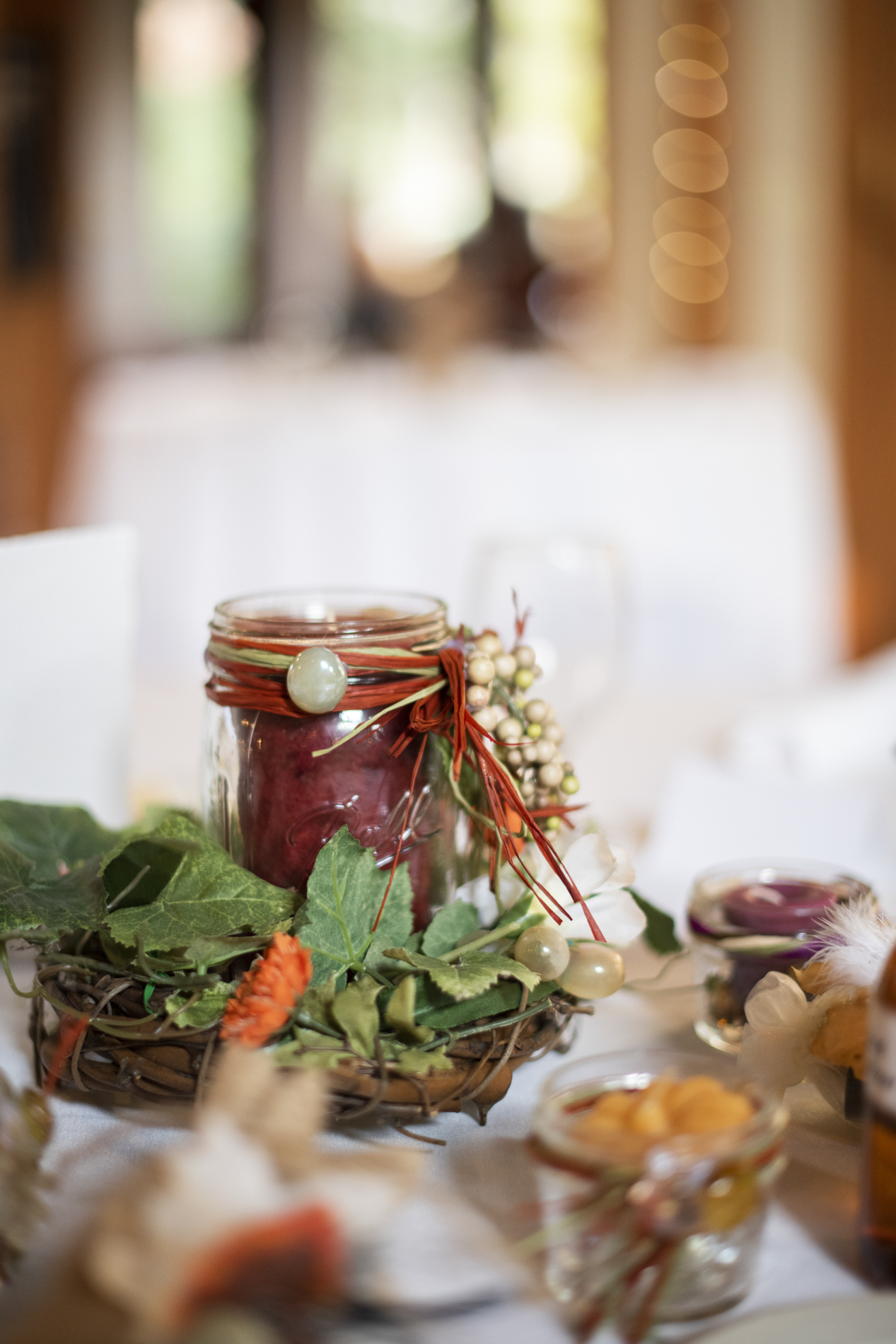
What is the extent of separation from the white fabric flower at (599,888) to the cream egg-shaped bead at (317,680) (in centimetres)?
11

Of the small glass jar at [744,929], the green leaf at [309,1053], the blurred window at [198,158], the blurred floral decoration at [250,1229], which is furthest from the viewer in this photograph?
the blurred window at [198,158]

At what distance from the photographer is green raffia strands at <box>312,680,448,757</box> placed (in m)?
0.45


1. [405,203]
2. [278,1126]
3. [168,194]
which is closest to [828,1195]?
[278,1126]

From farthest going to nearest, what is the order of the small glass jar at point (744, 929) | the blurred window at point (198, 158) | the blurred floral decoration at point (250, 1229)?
the blurred window at point (198, 158), the small glass jar at point (744, 929), the blurred floral decoration at point (250, 1229)

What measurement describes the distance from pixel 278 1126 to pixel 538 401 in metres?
2.60

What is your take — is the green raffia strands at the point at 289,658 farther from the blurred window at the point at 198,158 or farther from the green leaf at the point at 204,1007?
the blurred window at the point at 198,158

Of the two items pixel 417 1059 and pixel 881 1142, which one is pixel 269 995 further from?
pixel 881 1142

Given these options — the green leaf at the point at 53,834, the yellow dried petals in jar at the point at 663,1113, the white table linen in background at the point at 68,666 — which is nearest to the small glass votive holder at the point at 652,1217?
the yellow dried petals in jar at the point at 663,1113

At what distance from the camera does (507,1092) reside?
46 cm

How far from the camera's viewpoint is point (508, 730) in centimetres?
47

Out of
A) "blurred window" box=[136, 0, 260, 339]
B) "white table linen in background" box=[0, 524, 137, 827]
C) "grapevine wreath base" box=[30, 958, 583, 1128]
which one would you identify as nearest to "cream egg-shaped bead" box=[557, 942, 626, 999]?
"grapevine wreath base" box=[30, 958, 583, 1128]

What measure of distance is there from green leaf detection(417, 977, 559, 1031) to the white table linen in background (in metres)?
0.28

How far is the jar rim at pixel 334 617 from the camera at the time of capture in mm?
462

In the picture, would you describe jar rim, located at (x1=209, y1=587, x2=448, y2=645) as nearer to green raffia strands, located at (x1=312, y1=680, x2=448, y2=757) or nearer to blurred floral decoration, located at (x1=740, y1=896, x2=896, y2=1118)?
green raffia strands, located at (x1=312, y1=680, x2=448, y2=757)
